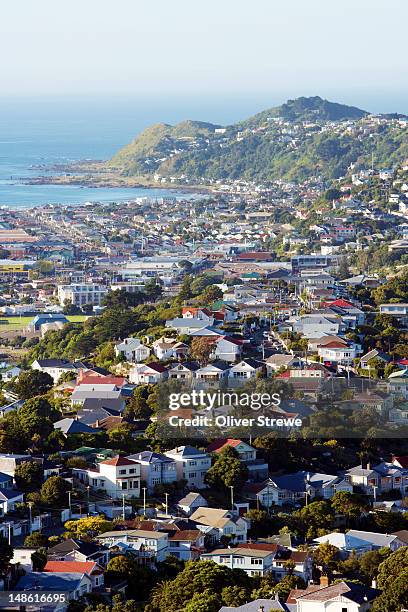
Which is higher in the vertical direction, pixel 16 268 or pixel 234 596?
pixel 234 596

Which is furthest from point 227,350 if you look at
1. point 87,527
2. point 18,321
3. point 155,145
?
point 155,145

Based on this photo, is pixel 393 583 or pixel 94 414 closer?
pixel 393 583

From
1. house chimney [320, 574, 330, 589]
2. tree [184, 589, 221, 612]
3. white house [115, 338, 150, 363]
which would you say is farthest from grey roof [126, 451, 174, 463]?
white house [115, 338, 150, 363]

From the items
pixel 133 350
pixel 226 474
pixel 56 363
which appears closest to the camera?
pixel 226 474

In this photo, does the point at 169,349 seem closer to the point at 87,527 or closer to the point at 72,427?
the point at 72,427

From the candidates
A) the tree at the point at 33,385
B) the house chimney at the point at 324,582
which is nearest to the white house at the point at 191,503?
the house chimney at the point at 324,582

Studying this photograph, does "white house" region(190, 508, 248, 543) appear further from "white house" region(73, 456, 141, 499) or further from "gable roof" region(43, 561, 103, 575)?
"gable roof" region(43, 561, 103, 575)
